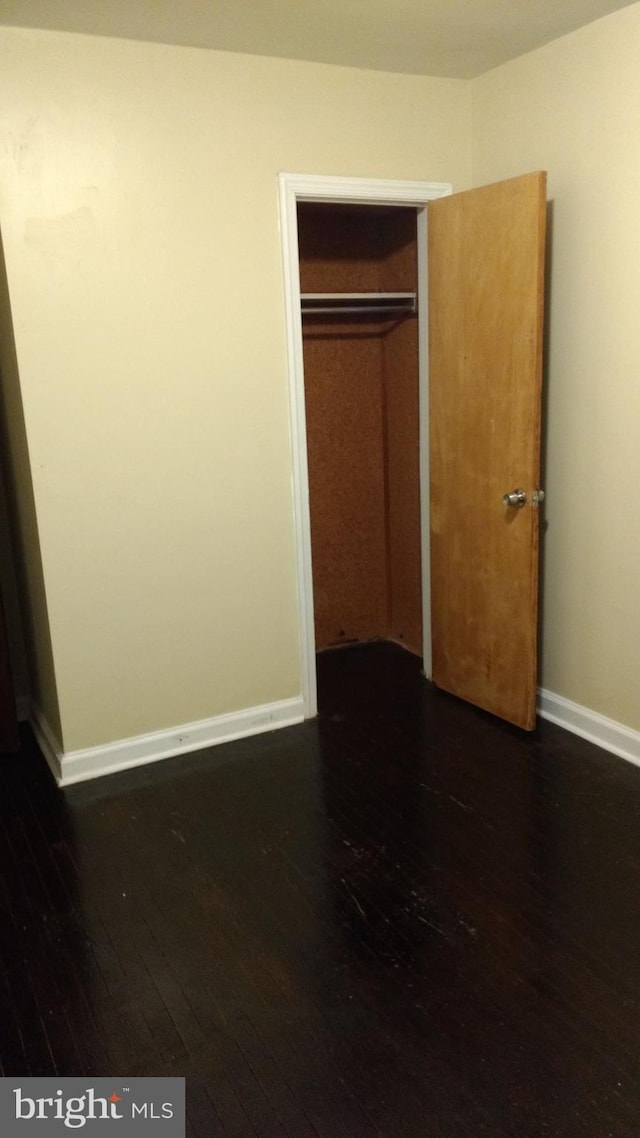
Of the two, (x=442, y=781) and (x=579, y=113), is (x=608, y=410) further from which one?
(x=442, y=781)

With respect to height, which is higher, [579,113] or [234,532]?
[579,113]

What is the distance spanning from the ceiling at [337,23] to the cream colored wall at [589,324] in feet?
0.53

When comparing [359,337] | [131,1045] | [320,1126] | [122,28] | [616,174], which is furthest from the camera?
[359,337]

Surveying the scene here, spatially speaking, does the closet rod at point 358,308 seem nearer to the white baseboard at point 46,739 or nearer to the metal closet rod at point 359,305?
the metal closet rod at point 359,305

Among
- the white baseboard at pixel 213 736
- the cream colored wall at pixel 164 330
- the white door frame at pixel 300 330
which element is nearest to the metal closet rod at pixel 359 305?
the white door frame at pixel 300 330

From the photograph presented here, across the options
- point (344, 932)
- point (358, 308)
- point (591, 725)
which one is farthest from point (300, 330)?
point (344, 932)

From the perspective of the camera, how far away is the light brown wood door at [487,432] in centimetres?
295

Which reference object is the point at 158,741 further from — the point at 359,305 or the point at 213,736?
the point at 359,305

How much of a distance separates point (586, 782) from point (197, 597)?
1554 mm

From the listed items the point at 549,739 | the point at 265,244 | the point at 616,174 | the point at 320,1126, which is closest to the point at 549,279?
the point at 616,174

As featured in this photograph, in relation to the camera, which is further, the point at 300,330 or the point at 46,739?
the point at 46,739

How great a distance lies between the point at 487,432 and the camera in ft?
10.5

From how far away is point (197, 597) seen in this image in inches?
126

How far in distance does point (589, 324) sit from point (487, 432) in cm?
52
